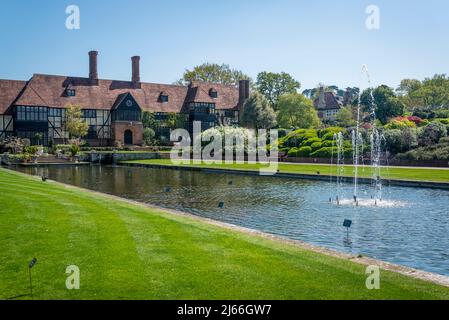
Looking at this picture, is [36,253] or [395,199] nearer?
[36,253]

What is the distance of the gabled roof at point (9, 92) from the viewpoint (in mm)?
64125

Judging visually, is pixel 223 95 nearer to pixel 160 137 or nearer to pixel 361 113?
pixel 160 137

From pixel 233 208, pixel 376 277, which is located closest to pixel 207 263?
pixel 376 277

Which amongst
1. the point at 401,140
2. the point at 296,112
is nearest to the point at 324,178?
the point at 401,140

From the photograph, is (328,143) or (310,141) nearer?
(328,143)

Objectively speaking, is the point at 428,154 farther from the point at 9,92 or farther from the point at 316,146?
the point at 9,92

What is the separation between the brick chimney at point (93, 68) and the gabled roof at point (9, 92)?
32.3 feet

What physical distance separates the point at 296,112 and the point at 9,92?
43.4 metres

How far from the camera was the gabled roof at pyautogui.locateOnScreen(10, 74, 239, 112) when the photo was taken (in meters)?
66.2

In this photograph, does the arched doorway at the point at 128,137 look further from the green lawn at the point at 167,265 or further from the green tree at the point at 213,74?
the green lawn at the point at 167,265

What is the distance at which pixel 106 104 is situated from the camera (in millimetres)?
70500

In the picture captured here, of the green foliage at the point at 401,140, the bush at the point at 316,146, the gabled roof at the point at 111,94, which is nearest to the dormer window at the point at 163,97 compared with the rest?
the gabled roof at the point at 111,94
